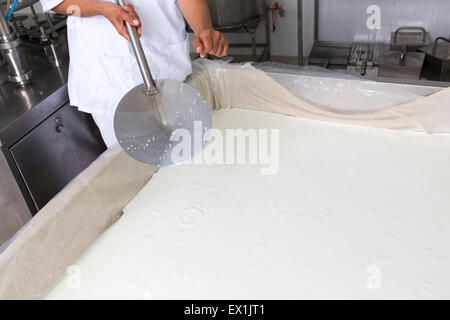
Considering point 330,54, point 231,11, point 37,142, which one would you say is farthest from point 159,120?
point 330,54

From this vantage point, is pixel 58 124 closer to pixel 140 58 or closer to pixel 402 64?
pixel 140 58

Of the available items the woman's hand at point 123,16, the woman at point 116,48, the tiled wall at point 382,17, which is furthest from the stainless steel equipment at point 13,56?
the tiled wall at point 382,17

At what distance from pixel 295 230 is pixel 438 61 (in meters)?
1.96

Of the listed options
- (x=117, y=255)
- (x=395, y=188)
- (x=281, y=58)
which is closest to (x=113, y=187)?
(x=117, y=255)

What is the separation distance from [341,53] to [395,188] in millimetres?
2037

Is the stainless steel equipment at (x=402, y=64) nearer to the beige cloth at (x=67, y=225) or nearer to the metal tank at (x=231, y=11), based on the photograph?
the metal tank at (x=231, y=11)

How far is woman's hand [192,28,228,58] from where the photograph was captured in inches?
46.5

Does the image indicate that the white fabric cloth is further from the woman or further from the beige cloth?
the beige cloth

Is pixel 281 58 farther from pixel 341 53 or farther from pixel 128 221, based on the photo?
pixel 128 221

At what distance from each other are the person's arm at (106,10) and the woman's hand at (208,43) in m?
0.17

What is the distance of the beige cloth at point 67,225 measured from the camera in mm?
A: 1108

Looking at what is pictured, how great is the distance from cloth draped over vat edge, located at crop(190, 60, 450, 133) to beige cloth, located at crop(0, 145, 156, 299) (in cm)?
54

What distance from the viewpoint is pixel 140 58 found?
3.59 feet
